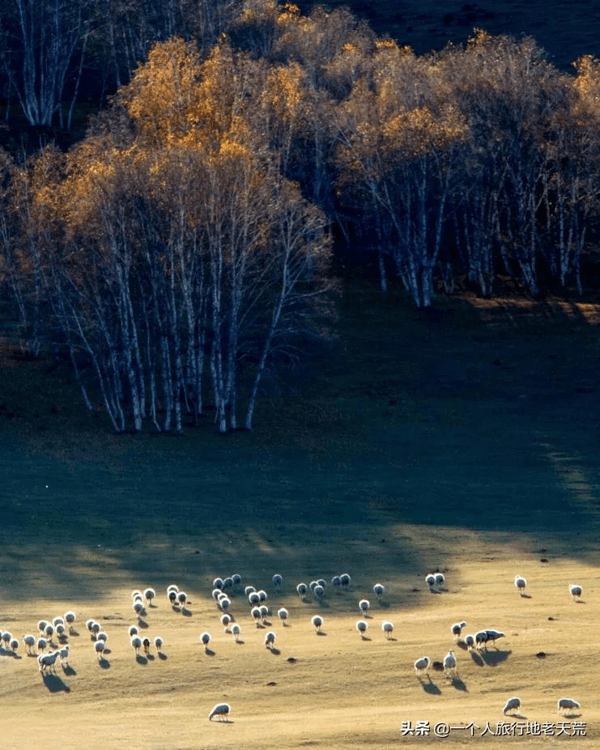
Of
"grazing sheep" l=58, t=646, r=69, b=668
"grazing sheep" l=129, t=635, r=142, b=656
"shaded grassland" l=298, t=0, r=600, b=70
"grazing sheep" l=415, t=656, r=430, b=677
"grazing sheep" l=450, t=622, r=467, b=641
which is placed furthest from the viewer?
"shaded grassland" l=298, t=0, r=600, b=70

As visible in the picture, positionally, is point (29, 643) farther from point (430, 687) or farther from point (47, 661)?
point (430, 687)

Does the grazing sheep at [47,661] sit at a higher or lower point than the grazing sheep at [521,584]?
higher

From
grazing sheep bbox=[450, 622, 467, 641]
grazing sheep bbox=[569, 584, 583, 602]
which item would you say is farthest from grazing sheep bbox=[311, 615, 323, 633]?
grazing sheep bbox=[569, 584, 583, 602]

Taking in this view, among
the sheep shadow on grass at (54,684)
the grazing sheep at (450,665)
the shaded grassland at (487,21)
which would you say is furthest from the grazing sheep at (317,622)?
the shaded grassland at (487,21)

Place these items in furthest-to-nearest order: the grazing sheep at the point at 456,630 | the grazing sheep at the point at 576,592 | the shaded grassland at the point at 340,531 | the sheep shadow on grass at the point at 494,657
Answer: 1. the grazing sheep at the point at 576,592
2. the grazing sheep at the point at 456,630
3. the sheep shadow on grass at the point at 494,657
4. the shaded grassland at the point at 340,531

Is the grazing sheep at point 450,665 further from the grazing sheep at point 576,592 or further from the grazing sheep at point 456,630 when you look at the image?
the grazing sheep at point 576,592

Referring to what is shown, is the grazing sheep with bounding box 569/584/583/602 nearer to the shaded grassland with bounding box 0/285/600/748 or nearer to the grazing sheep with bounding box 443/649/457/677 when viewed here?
the shaded grassland with bounding box 0/285/600/748

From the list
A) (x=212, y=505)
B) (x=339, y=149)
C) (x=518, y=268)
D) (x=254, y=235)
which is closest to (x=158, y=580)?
(x=212, y=505)
